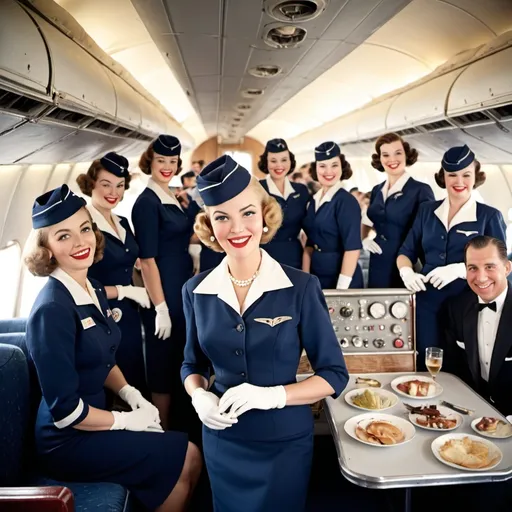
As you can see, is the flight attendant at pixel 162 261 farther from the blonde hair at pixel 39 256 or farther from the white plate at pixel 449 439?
the white plate at pixel 449 439

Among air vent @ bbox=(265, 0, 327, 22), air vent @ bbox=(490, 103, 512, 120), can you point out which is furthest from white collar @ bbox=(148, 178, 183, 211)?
air vent @ bbox=(490, 103, 512, 120)

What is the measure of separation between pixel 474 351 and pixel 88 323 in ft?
6.54

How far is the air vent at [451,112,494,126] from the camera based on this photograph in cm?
380

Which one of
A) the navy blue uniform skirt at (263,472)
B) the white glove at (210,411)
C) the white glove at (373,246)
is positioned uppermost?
the white glove at (373,246)

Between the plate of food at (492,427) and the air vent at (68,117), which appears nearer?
the plate of food at (492,427)

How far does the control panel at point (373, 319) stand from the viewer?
9.39ft

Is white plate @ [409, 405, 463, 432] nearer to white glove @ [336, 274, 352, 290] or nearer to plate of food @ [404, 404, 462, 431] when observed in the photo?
plate of food @ [404, 404, 462, 431]

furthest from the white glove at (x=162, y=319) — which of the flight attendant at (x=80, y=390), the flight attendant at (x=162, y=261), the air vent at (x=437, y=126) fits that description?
the air vent at (x=437, y=126)

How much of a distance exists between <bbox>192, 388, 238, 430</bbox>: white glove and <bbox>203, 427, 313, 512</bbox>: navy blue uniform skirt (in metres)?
0.12

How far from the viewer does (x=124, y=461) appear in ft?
7.75

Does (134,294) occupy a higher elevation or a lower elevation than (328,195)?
lower

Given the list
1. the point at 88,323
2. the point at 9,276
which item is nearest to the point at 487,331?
the point at 88,323

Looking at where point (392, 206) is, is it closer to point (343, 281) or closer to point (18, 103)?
point (343, 281)

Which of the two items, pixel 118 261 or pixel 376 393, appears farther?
pixel 118 261
